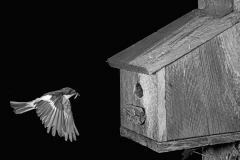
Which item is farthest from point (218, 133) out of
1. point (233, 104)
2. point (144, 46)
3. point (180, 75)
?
point (144, 46)

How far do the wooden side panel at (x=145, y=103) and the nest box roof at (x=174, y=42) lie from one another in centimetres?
7

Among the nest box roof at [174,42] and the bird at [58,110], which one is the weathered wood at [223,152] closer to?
Answer: the nest box roof at [174,42]

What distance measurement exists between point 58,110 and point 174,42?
Result: 984 mm

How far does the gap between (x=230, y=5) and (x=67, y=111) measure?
3.89ft

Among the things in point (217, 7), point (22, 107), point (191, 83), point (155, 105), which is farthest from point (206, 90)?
point (22, 107)

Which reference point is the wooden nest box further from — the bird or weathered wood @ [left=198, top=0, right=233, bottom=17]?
the bird

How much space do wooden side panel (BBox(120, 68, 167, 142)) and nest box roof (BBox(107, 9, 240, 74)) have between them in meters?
0.07

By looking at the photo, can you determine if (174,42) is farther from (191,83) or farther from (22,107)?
(22,107)

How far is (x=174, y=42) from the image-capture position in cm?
269

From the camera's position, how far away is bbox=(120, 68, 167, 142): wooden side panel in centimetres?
267

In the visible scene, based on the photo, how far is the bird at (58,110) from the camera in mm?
3348

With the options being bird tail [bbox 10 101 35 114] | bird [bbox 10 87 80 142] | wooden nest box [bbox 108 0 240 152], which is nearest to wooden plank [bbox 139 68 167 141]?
wooden nest box [bbox 108 0 240 152]

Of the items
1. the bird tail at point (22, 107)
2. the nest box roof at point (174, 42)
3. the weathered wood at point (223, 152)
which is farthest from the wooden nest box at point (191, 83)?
the bird tail at point (22, 107)

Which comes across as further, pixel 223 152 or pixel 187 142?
pixel 223 152
